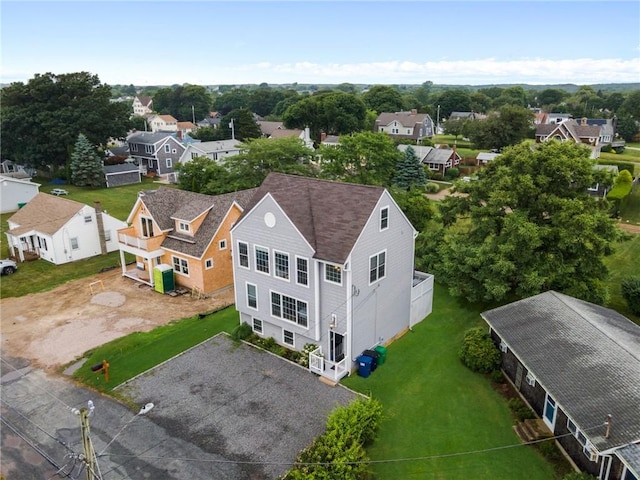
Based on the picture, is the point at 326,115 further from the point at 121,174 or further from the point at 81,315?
the point at 81,315

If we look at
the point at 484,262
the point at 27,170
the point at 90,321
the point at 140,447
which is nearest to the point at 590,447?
the point at 484,262

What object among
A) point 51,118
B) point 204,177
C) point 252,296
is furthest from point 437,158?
point 51,118

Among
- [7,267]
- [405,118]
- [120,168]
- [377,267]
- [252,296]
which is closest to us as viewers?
[377,267]

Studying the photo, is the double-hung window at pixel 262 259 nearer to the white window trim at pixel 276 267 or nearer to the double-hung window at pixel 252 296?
the white window trim at pixel 276 267

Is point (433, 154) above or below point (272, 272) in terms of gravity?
above

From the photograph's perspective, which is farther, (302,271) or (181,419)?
(302,271)

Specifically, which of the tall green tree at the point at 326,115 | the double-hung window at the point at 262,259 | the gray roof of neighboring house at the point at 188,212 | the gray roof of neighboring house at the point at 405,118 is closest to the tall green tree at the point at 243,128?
the tall green tree at the point at 326,115
